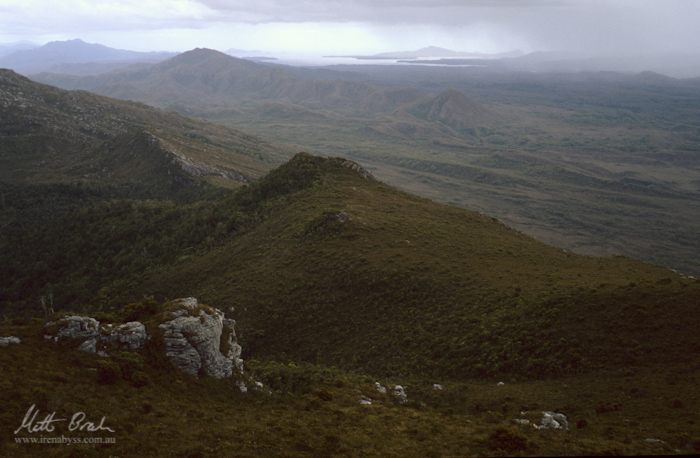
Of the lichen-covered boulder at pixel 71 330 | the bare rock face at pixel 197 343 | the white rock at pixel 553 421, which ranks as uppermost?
the lichen-covered boulder at pixel 71 330

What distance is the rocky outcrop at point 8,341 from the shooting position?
Result: 28.3 m

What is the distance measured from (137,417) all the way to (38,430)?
4411 millimetres

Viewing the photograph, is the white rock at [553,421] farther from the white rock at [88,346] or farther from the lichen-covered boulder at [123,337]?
the white rock at [88,346]

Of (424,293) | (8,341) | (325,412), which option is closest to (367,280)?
(424,293)

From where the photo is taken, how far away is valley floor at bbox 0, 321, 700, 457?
24188mm

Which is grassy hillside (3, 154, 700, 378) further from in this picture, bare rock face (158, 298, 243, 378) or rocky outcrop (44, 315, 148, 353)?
rocky outcrop (44, 315, 148, 353)

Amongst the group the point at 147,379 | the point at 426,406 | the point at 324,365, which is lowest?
the point at 324,365

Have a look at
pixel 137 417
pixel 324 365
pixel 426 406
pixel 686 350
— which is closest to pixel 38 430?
Answer: pixel 137 417

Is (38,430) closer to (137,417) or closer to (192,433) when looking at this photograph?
(137,417)

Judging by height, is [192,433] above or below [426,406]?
above

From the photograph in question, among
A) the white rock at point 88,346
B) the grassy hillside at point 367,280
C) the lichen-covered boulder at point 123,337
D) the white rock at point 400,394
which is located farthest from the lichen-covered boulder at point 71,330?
the grassy hillside at point 367,280

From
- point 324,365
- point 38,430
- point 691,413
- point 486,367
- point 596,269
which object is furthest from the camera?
point 596,269

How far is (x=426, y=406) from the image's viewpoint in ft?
115

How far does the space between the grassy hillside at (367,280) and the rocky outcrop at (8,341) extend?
2614 cm
